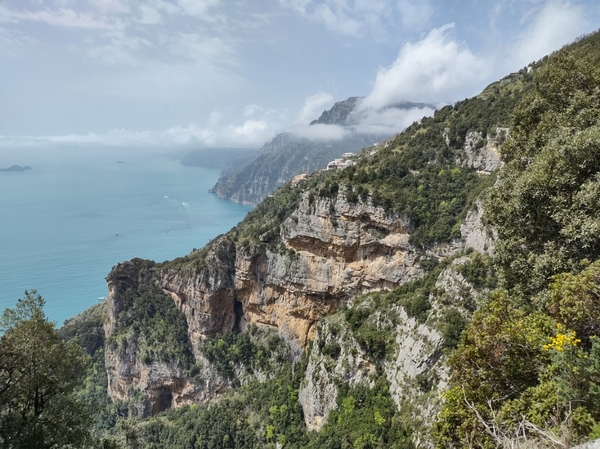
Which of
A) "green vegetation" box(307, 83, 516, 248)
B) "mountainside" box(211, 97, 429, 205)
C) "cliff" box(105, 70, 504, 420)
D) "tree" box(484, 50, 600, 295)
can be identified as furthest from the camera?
"mountainside" box(211, 97, 429, 205)

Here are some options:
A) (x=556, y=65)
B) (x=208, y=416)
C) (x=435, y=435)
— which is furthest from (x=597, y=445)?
(x=208, y=416)

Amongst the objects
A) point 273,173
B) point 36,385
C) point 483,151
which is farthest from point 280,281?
point 273,173

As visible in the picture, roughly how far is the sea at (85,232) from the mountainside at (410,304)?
87.1 feet

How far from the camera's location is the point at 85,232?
101750mm

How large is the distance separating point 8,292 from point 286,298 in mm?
63190

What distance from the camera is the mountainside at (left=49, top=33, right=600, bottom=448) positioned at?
20.9 feet

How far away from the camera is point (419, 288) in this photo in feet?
74.9

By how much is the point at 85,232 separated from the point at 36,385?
4254 inches

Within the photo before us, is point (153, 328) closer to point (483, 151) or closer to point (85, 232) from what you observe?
point (483, 151)

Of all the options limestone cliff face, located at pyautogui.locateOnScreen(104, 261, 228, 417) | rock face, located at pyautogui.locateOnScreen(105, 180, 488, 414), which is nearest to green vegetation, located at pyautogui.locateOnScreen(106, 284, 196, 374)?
limestone cliff face, located at pyautogui.locateOnScreen(104, 261, 228, 417)

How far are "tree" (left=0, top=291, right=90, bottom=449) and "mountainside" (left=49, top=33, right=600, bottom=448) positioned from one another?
947cm

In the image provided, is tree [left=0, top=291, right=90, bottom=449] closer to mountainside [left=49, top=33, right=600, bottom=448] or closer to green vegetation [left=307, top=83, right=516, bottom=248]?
mountainside [left=49, top=33, right=600, bottom=448]

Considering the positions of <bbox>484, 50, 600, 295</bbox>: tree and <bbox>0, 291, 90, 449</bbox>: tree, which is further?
<bbox>0, 291, 90, 449</bbox>: tree

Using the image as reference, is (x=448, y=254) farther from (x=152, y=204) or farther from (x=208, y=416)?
(x=152, y=204)
